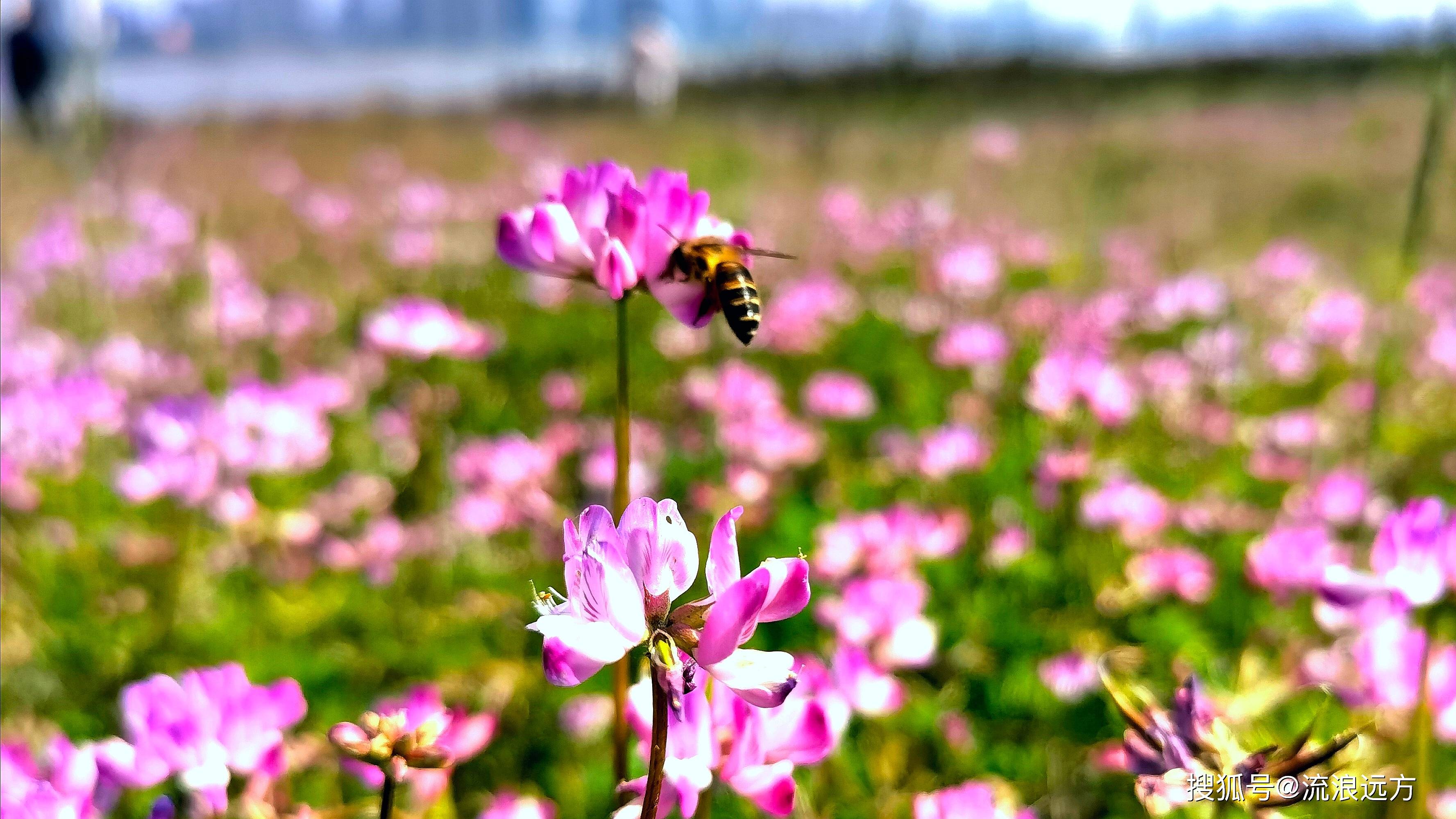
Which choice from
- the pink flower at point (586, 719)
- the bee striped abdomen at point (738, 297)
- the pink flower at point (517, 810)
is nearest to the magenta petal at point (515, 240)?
the bee striped abdomen at point (738, 297)

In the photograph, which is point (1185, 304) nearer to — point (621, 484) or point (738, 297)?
point (738, 297)

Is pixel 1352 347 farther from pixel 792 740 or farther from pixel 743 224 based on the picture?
pixel 792 740

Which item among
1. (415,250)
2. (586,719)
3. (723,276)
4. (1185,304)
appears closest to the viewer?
(723,276)

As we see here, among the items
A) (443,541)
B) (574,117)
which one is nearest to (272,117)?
(574,117)

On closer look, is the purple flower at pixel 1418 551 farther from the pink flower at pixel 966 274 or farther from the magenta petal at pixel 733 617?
the pink flower at pixel 966 274

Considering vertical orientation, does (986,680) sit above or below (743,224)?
below

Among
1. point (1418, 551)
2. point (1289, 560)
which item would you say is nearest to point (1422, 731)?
point (1418, 551)
